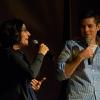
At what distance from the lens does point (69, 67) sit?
9.66 feet

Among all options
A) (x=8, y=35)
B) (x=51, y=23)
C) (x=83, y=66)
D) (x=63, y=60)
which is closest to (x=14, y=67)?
(x=8, y=35)

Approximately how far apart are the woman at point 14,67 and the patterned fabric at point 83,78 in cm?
27

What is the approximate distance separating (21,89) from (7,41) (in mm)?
343

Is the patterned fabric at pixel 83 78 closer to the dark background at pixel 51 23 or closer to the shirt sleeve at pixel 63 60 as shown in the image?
the shirt sleeve at pixel 63 60

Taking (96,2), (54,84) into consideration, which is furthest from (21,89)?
(96,2)

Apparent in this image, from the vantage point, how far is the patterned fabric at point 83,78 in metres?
2.97

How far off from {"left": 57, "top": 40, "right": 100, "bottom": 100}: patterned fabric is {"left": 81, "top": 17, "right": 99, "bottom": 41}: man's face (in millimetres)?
118

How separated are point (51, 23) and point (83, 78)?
1514mm

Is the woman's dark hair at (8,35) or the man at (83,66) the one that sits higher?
the woman's dark hair at (8,35)

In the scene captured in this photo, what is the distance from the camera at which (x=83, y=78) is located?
9.80 feet

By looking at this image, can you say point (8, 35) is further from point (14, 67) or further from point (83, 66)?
point (83, 66)

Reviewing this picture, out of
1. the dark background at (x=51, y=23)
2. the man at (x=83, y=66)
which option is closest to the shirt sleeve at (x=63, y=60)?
the man at (x=83, y=66)

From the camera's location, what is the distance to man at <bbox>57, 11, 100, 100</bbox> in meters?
2.95

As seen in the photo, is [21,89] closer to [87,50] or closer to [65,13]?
[87,50]
